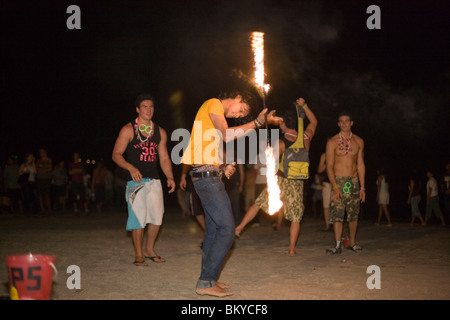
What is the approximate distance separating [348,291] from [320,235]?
561 centimetres

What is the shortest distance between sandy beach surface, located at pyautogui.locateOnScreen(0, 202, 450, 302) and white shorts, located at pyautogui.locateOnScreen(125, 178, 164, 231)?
628 millimetres

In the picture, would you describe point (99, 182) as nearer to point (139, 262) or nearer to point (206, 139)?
point (139, 262)

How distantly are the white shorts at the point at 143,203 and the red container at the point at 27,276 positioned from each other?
2.69 meters

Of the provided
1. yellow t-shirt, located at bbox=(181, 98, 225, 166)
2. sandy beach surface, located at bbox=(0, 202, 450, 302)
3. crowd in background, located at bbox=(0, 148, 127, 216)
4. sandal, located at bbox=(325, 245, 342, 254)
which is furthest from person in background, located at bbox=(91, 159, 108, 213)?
yellow t-shirt, located at bbox=(181, 98, 225, 166)

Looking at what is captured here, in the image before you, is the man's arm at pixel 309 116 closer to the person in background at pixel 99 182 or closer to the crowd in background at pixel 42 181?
the crowd in background at pixel 42 181

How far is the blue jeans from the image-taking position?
15.1 ft

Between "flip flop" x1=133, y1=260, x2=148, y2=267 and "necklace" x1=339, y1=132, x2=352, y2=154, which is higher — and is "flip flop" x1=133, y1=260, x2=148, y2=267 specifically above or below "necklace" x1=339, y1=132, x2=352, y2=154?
below

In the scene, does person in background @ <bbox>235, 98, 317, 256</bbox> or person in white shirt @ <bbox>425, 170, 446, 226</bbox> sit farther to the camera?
person in white shirt @ <bbox>425, 170, 446, 226</bbox>

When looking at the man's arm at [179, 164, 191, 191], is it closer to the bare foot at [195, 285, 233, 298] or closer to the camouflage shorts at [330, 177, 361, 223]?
the camouflage shorts at [330, 177, 361, 223]

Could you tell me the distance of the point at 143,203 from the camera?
6.54 metres

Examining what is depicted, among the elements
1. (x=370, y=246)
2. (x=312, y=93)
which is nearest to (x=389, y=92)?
(x=312, y=93)

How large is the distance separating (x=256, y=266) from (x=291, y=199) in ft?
5.16
